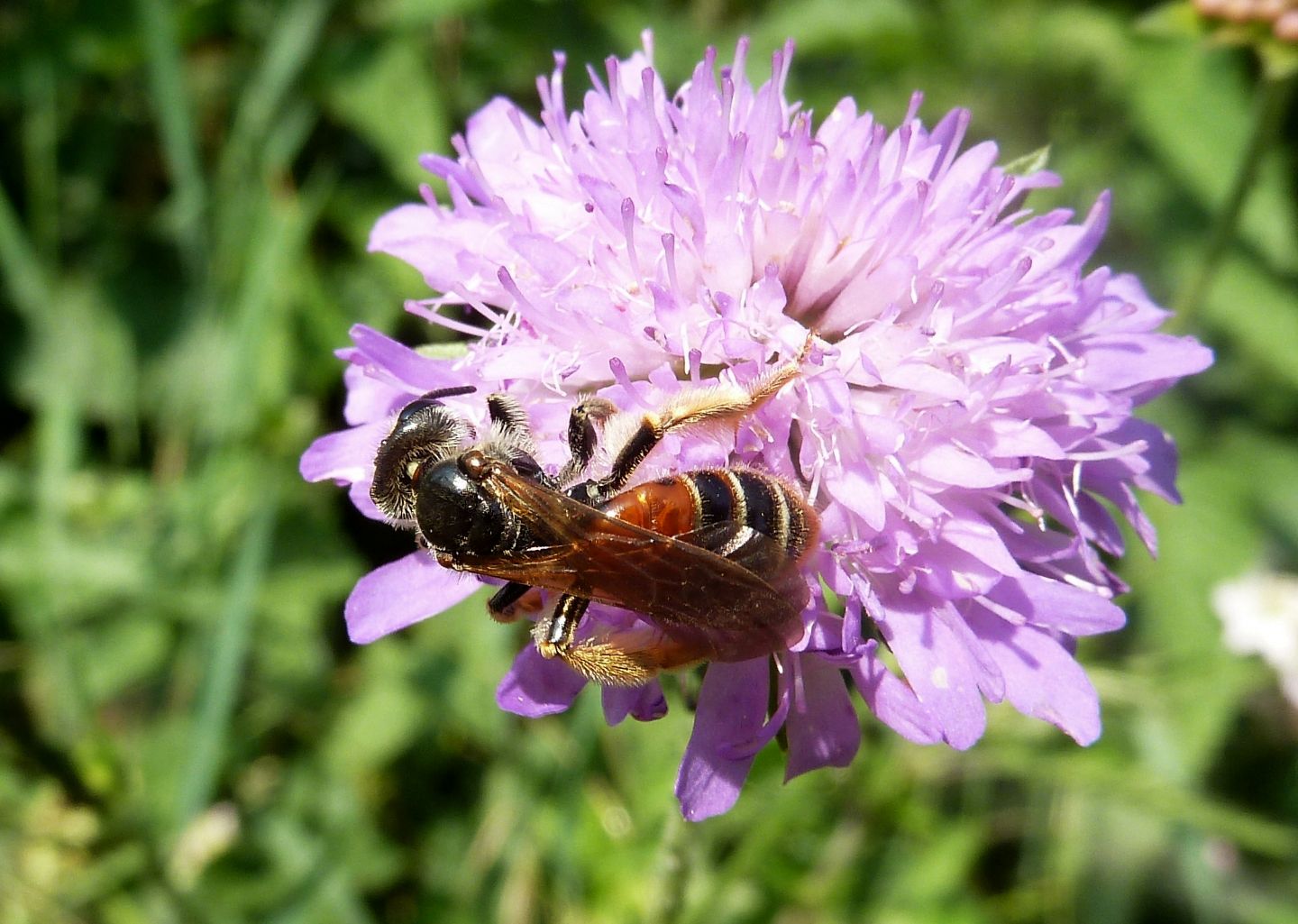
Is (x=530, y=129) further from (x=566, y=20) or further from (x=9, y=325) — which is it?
(x=9, y=325)

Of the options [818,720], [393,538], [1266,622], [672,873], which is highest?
[818,720]

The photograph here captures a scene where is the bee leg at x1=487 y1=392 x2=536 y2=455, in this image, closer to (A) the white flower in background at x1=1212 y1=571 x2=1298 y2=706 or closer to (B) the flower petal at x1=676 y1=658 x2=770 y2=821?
(B) the flower petal at x1=676 y1=658 x2=770 y2=821

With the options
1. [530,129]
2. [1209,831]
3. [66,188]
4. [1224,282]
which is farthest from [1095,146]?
[66,188]

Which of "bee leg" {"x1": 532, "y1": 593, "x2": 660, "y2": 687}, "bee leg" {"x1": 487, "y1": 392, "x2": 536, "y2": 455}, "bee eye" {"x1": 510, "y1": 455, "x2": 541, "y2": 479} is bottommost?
"bee leg" {"x1": 532, "y1": 593, "x2": 660, "y2": 687}

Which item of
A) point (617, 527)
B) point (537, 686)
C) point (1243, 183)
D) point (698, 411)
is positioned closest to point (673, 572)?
point (617, 527)

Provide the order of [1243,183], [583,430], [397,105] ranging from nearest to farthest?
[583,430] → [1243,183] → [397,105]

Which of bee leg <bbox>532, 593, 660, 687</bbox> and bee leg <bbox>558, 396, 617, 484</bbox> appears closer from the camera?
bee leg <bbox>532, 593, 660, 687</bbox>

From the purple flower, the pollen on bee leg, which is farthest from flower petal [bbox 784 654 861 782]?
the pollen on bee leg

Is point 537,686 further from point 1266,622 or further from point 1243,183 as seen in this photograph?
point 1266,622
